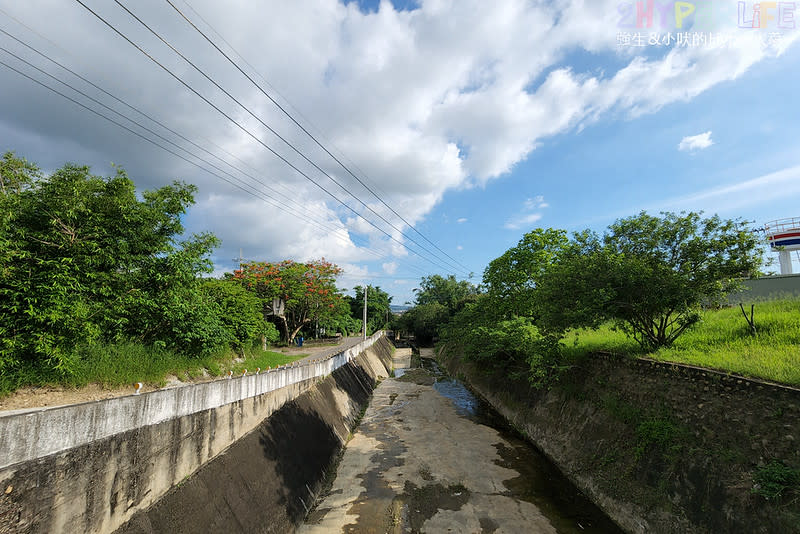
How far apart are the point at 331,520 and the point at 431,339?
68125 mm

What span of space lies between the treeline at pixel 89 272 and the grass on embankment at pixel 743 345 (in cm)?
1843

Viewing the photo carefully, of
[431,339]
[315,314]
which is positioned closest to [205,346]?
[315,314]

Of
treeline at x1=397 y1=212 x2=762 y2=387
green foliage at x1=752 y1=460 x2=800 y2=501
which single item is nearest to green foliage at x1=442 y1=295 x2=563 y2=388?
treeline at x1=397 y1=212 x2=762 y2=387

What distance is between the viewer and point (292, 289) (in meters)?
35.8

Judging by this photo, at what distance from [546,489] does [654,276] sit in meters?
9.56

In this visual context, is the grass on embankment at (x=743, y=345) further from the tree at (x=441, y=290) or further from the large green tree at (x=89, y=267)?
the tree at (x=441, y=290)

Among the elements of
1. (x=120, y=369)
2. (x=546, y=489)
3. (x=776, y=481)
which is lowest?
(x=546, y=489)

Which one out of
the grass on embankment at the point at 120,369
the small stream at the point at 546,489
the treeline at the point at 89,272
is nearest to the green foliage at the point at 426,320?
the small stream at the point at 546,489

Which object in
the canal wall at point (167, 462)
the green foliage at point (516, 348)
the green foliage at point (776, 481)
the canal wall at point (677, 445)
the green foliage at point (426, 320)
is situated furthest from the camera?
the green foliage at point (426, 320)

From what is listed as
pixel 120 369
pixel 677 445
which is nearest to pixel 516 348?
pixel 677 445

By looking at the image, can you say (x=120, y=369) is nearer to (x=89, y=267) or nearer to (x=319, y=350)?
(x=89, y=267)

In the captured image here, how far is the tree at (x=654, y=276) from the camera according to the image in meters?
12.5

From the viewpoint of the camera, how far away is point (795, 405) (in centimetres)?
793

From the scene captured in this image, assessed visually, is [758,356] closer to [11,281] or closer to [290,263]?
[11,281]
